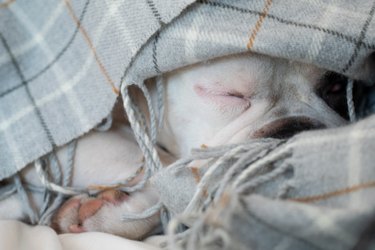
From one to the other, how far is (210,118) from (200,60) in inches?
5.2

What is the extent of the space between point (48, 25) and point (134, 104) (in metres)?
0.28

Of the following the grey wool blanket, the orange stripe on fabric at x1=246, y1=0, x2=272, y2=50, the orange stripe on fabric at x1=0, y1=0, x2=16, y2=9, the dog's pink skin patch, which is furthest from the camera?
the orange stripe on fabric at x1=0, y1=0, x2=16, y2=9

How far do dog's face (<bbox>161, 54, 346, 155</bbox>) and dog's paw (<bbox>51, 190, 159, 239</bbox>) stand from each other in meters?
0.15

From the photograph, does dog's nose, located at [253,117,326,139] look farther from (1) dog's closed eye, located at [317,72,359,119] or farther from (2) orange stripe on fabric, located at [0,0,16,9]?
(2) orange stripe on fabric, located at [0,0,16,9]

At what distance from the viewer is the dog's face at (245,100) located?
0.93m

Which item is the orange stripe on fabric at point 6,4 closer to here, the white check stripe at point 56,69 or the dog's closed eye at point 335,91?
the white check stripe at point 56,69

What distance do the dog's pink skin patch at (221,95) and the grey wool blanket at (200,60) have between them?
86 mm

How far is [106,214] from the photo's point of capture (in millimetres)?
941

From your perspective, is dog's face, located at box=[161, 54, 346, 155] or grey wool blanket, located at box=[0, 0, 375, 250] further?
dog's face, located at box=[161, 54, 346, 155]

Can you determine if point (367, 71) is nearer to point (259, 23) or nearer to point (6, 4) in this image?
point (259, 23)

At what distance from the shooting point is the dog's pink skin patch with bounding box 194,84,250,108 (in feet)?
3.12

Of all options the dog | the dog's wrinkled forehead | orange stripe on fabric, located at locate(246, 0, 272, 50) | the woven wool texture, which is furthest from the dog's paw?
orange stripe on fabric, located at locate(246, 0, 272, 50)

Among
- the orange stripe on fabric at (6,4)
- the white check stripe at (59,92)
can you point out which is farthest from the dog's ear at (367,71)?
the orange stripe on fabric at (6,4)

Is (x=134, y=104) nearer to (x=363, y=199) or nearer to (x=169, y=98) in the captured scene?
(x=169, y=98)
